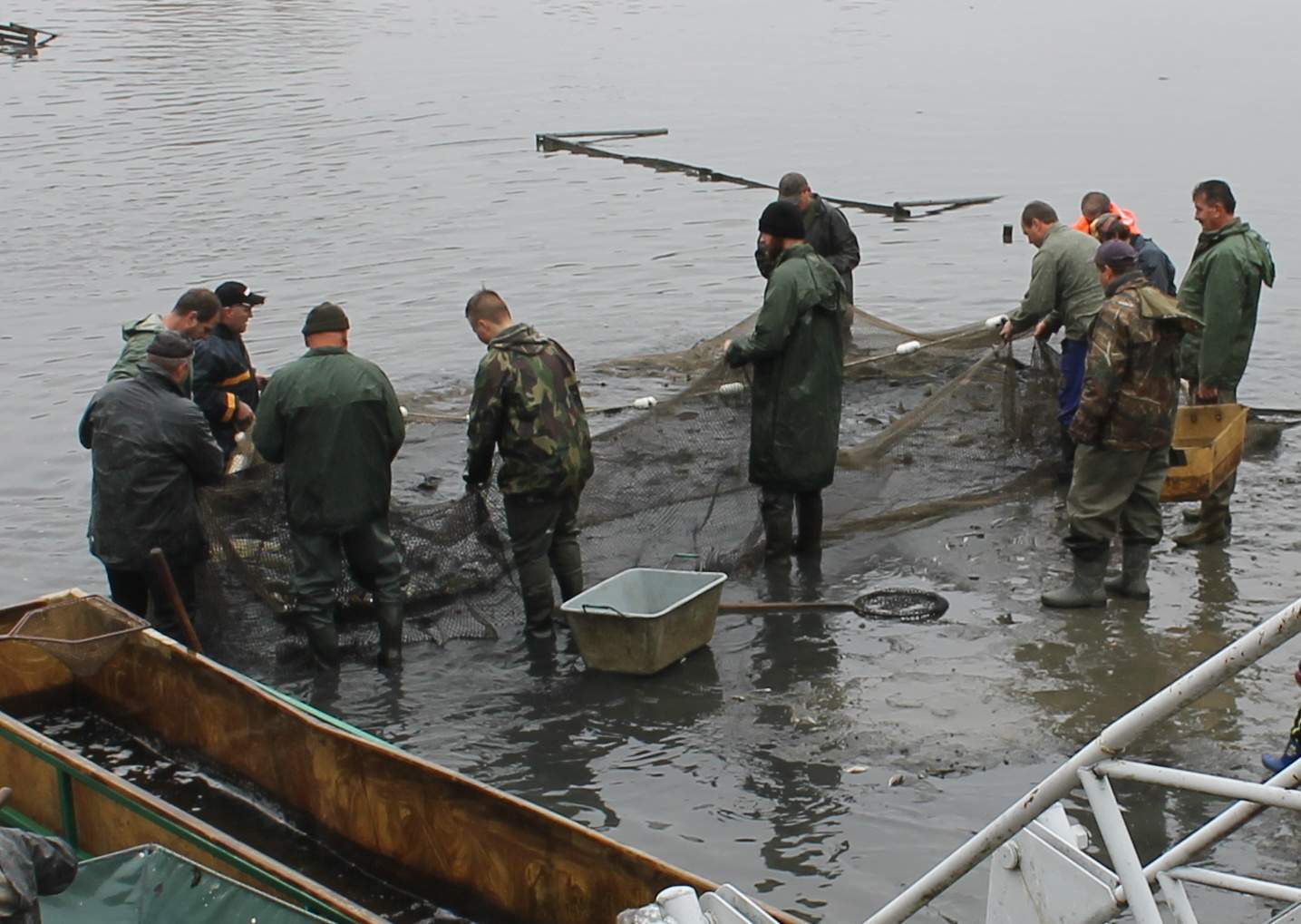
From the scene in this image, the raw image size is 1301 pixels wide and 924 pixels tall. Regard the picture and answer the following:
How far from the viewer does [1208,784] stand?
3.54 m

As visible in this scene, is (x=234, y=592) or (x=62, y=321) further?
(x=62, y=321)

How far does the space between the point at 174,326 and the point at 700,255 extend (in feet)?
44.8

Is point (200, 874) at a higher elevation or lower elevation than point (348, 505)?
lower

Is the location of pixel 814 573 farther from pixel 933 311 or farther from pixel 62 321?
pixel 62 321

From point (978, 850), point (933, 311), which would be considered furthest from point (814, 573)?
point (933, 311)

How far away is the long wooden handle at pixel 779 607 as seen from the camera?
9164 mm

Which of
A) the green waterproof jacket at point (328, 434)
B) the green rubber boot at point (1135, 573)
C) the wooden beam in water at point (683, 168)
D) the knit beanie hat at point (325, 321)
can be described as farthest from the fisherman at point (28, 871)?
the wooden beam in water at point (683, 168)

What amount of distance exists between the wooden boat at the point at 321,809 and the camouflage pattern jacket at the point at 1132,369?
4044 mm

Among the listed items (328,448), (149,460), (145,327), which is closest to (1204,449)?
(328,448)

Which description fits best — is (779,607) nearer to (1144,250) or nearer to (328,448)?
(328,448)

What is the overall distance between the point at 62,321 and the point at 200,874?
1423cm

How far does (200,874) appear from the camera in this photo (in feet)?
18.8

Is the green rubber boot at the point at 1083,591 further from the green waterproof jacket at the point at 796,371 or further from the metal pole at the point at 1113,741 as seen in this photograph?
the metal pole at the point at 1113,741

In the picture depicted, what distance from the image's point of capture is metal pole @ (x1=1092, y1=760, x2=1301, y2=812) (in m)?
3.43
